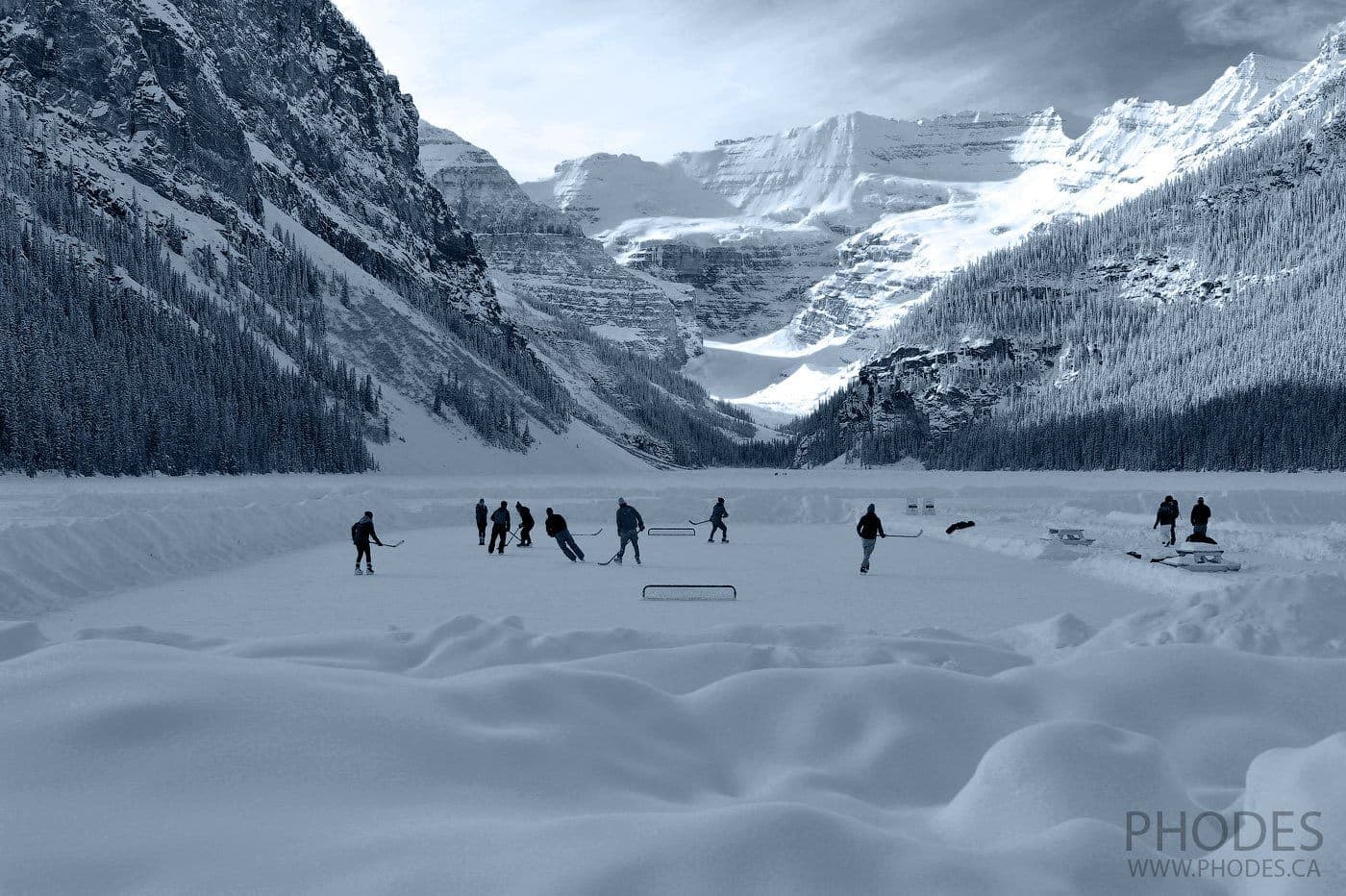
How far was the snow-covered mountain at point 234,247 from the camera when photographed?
339 feet

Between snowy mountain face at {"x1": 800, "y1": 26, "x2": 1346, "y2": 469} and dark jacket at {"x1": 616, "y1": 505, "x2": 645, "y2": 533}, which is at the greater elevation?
snowy mountain face at {"x1": 800, "y1": 26, "x2": 1346, "y2": 469}

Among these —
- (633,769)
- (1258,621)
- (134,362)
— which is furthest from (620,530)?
(134,362)

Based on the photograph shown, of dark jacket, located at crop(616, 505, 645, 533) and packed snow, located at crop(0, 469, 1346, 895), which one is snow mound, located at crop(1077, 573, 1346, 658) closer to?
packed snow, located at crop(0, 469, 1346, 895)

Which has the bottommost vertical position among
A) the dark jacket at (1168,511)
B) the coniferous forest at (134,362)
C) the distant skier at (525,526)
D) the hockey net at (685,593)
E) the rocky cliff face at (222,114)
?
the hockey net at (685,593)

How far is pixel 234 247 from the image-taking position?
436 ft

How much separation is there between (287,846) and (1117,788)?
456 centimetres

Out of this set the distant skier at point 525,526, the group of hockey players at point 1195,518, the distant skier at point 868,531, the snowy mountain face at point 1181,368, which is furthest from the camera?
the snowy mountain face at point 1181,368

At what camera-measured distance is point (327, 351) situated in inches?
5030

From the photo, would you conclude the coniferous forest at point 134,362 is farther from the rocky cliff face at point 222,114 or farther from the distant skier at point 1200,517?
the distant skier at point 1200,517

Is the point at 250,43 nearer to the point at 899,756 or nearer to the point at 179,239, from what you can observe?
the point at 179,239

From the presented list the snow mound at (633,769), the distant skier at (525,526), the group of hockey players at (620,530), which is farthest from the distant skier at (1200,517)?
the snow mound at (633,769)

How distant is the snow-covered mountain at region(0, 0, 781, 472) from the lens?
103438mm

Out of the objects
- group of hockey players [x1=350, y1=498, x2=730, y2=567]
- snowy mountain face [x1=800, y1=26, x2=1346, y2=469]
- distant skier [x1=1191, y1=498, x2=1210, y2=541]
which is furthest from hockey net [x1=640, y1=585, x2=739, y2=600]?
snowy mountain face [x1=800, y1=26, x2=1346, y2=469]

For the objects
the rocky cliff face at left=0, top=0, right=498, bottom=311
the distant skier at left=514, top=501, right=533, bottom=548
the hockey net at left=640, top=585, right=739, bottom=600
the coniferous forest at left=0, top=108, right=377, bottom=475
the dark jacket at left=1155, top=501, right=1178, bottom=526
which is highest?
the rocky cliff face at left=0, top=0, right=498, bottom=311
